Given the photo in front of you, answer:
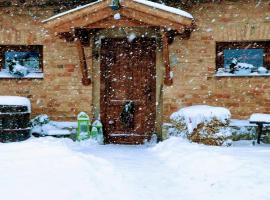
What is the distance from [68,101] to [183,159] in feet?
11.6

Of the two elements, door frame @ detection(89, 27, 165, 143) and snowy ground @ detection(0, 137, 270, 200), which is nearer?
snowy ground @ detection(0, 137, 270, 200)

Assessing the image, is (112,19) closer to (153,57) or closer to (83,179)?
(153,57)

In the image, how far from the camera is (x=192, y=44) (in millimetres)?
7785

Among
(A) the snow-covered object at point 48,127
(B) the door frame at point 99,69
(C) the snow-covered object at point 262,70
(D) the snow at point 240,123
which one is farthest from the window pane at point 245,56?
(A) the snow-covered object at point 48,127

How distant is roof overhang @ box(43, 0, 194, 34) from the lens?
262 inches

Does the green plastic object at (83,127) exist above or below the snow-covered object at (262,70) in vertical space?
below

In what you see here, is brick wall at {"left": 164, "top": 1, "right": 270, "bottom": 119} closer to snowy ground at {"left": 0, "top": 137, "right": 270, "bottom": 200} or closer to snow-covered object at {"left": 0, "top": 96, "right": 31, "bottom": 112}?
snowy ground at {"left": 0, "top": 137, "right": 270, "bottom": 200}

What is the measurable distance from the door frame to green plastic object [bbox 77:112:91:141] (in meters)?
0.43

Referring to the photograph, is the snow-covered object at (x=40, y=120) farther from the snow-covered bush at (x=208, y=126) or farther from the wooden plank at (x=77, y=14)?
the snow-covered bush at (x=208, y=126)

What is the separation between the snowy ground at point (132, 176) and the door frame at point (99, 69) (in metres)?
1.96

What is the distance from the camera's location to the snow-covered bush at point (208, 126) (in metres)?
6.66

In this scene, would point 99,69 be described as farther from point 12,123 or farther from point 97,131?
point 12,123

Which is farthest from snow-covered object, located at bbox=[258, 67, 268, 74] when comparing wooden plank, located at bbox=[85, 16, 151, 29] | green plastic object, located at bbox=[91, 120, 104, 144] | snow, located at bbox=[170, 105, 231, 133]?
green plastic object, located at bbox=[91, 120, 104, 144]

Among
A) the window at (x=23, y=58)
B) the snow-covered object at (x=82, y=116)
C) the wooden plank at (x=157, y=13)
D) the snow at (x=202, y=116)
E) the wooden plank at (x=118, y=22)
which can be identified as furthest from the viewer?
the window at (x=23, y=58)
